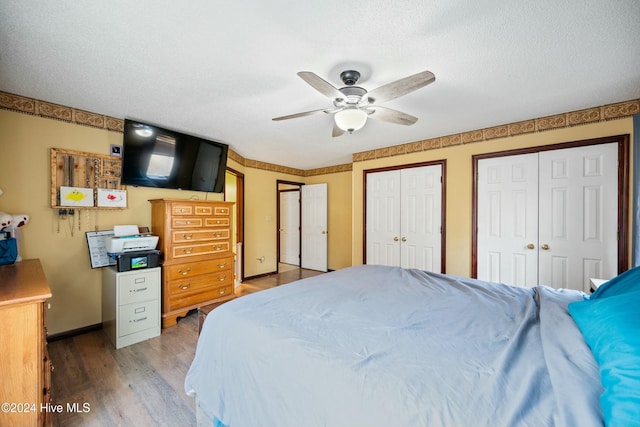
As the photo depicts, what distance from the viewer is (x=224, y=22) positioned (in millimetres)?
1460

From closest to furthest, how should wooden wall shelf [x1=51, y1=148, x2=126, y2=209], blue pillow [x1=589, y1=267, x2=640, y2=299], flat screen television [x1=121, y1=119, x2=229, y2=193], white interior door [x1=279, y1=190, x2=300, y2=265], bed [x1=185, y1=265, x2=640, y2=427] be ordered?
1. bed [x1=185, y1=265, x2=640, y2=427]
2. blue pillow [x1=589, y1=267, x2=640, y2=299]
3. wooden wall shelf [x1=51, y1=148, x2=126, y2=209]
4. flat screen television [x1=121, y1=119, x2=229, y2=193]
5. white interior door [x1=279, y1=190, x2=300, y2=265]

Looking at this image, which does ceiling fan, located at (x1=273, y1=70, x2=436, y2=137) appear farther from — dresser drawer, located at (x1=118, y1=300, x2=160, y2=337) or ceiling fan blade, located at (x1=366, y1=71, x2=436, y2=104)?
dresser drawer, located at (x1=118, y1=300, x2=160, y2=337)

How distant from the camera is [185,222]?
313 centimetres

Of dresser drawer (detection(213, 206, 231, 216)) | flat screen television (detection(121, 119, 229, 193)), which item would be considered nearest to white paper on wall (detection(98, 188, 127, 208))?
flat screen television (detection(121, 119, 229, 193))

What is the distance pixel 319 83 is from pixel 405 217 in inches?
112

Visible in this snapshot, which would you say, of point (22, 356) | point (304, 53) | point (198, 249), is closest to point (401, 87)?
point (304, 53)

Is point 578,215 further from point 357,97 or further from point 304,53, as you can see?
point 304,53

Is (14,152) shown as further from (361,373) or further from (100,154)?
(361,373)

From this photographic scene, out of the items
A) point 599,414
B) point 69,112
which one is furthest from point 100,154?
point 599,414

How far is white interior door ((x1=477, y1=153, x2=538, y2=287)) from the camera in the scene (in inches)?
120

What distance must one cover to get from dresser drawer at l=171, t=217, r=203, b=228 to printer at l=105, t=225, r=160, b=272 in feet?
0.82

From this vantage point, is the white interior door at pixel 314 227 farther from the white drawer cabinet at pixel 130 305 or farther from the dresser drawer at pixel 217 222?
the white drawer cabinet at pixel 130 305

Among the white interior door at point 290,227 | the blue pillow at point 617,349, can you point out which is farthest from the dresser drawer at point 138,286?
the white interior door at point 290,227

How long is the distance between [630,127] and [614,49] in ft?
4.70
